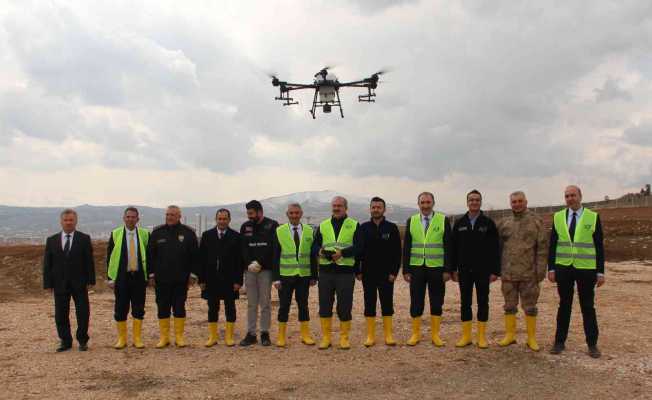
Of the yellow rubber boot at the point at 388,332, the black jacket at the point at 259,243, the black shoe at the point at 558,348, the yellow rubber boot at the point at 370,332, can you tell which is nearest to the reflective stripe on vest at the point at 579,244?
the black shoe at the point at 558,348

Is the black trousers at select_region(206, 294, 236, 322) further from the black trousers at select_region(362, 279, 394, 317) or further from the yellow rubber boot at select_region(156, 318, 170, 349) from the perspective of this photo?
the black trousers at select_region(362, 279, 394, 317)

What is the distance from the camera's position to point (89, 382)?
6168mm

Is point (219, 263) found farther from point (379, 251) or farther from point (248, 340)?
point (379, 251)

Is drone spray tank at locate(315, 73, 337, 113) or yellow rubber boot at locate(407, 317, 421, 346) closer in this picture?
yellow rubber boot at locate(407, 317, 421, 346)

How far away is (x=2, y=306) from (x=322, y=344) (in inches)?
367

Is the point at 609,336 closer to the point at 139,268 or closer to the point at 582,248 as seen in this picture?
the point at 582,248

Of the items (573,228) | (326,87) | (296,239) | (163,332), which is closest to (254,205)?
(296,239)

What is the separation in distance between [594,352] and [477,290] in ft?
5.22

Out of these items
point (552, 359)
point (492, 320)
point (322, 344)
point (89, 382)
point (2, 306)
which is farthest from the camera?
point (2, 306)

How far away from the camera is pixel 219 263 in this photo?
7.88 metres

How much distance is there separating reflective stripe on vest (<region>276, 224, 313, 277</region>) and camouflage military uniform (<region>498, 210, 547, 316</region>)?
8.88ft

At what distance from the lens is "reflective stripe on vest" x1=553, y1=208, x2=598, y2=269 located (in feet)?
22.7

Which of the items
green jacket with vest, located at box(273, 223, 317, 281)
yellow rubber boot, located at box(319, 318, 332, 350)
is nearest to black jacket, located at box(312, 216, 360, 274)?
green jacket with vest, located at box(273, 223, 317, 281)

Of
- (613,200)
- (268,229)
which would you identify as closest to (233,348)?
(268,229)
